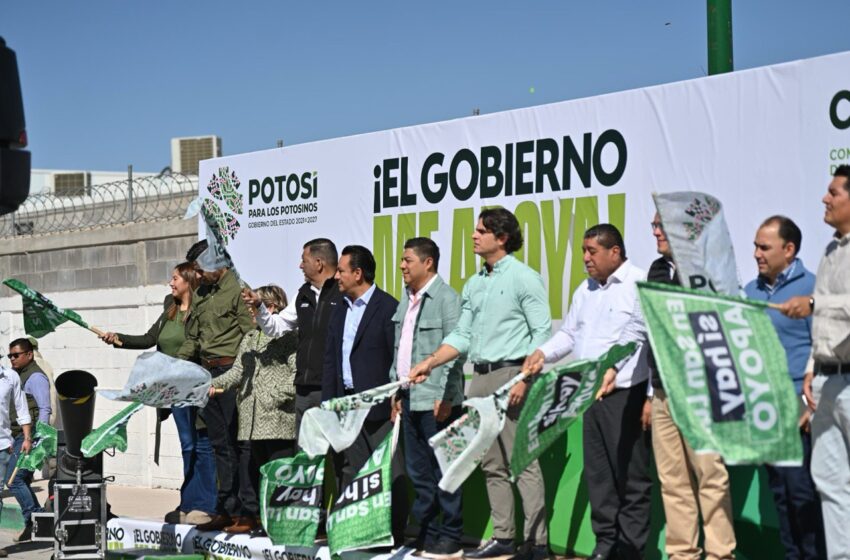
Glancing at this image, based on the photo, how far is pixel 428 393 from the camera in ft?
26.6

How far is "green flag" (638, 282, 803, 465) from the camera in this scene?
5695 millimetres

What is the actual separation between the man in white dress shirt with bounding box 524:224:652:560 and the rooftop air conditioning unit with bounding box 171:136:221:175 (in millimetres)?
20056

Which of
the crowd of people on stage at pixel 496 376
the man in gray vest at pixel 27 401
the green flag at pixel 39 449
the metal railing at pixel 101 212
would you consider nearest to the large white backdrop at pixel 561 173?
the crowd of people on stage at pixel 496 376

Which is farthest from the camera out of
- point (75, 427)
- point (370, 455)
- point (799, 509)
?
point (75, 427)

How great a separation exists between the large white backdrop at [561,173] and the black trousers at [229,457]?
3.92 ft

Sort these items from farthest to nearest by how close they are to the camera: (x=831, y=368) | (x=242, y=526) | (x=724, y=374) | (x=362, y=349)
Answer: (x=242, y=526)
(x=362, y=349)
(x=831, y=368)
(x=724, y=374)

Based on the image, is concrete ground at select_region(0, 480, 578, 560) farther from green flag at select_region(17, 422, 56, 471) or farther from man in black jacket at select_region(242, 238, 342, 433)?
man in black jacket at select_region(242, 238, 342, 433)

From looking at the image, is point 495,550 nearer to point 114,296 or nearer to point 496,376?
point 496,376

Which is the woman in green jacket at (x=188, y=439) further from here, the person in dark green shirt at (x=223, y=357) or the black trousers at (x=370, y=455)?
the black trousers at (x=370, y=455)

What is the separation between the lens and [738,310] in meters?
5.86

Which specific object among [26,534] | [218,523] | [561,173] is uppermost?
[561,173]

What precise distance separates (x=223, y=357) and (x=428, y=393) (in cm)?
237

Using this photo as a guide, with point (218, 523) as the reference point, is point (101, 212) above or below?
above

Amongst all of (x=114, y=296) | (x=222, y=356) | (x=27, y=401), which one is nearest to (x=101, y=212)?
(x=114, y=296)
